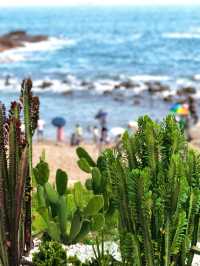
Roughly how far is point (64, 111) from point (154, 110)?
412 cm

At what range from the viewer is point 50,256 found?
5.36 metres

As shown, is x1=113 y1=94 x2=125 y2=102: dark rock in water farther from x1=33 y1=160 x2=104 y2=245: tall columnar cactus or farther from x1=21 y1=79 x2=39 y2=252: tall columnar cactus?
x1=21 y1=79 x2=39 y2=252: tall columnar cactus

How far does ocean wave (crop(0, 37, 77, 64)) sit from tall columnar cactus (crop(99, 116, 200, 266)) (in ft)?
153

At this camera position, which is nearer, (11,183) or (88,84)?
(11,183)

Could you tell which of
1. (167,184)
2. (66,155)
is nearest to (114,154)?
(167,184)

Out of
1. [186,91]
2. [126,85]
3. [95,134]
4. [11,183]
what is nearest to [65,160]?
[95,134]

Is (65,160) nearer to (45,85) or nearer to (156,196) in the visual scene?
(156,196)

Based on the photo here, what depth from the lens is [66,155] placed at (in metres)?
17.4

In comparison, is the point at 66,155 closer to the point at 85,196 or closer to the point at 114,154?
the point at 85,196

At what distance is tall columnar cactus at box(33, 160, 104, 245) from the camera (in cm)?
619

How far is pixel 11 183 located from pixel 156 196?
1.23 meters

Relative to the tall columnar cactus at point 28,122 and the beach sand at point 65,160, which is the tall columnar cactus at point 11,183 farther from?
the beach sand at point 65,160

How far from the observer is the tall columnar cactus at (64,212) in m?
6.19

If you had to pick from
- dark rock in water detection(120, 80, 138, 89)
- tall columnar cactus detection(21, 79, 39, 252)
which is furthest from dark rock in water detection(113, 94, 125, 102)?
tall columnar cactus detection(21, 79, 39, 252)
